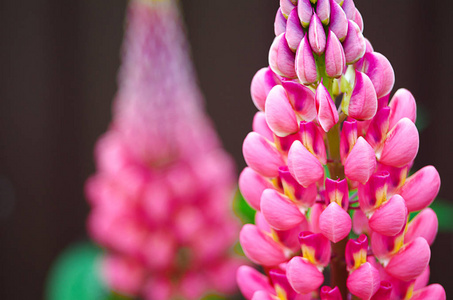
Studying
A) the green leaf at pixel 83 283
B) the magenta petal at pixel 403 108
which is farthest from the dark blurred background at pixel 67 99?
the magenta petal at pixel 403 108

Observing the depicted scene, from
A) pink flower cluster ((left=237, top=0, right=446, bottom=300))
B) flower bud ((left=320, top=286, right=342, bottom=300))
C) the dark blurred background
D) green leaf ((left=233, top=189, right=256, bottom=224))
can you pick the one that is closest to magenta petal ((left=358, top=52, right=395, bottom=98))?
pink flower cluster ((left=237, top=0, right=446, bottom=300))

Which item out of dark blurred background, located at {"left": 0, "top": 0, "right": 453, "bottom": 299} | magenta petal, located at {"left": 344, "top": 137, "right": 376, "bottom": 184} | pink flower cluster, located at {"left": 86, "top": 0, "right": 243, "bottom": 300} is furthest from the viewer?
dark blurred background, located at {"left": 0, "top": 0, "right": 453, "bottom": 299}

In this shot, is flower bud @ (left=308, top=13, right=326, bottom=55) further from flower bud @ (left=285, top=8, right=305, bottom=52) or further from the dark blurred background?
the dark blurred background

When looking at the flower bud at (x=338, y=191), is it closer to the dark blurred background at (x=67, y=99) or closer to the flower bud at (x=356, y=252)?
the flower bud at (x=356, y=252)

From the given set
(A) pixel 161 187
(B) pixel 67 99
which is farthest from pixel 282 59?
(B) pixel 67 99

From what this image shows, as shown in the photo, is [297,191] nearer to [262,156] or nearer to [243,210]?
[262,156]

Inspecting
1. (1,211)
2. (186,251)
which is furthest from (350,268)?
(1,211)
